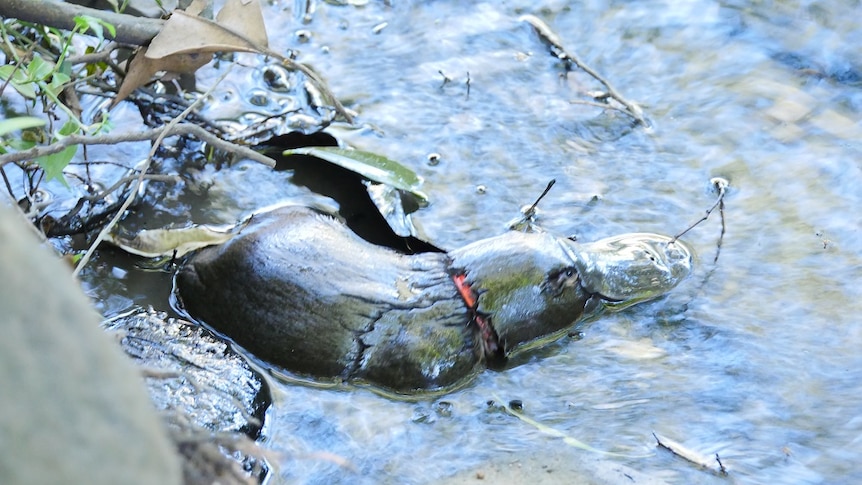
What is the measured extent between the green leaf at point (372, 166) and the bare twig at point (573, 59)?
943 mm

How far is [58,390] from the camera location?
1.00 m

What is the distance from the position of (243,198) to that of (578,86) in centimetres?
150

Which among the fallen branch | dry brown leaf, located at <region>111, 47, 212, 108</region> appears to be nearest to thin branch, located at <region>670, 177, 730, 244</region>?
the fallen branch

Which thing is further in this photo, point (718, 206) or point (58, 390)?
point (718, 206)

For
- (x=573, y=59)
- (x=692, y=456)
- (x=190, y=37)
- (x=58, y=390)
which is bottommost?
(x=692, y=456)

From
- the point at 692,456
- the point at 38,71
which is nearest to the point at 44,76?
the point at 38,71

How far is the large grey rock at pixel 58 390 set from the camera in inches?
37.7

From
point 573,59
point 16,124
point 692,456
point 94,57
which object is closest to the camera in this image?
point 16,124

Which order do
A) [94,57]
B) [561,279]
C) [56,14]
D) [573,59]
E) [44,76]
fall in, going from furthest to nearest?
[573,59] → [94,57] → [56,14] → [561,279] → [44,76]

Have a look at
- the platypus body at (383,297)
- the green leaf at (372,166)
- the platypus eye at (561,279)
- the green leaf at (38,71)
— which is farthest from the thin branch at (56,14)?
the platypus eye at (561,279)

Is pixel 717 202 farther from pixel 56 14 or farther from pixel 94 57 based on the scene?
pixel 56 14

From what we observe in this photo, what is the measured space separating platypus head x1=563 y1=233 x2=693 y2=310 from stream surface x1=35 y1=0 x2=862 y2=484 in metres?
0.05

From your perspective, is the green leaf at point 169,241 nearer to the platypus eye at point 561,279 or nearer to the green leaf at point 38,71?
the green leaf at point 38,71

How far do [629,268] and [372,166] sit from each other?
98 centimetres
